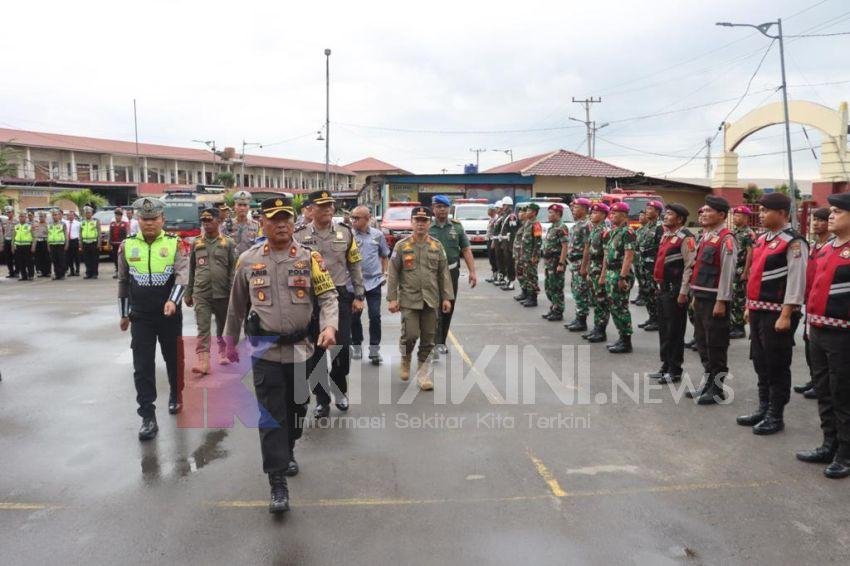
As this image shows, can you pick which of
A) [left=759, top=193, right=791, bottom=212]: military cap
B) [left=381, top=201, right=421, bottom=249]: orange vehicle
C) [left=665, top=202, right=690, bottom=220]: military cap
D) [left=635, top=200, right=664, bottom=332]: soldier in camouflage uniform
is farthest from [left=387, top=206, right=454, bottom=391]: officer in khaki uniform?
[left=381, top=201, right=421, bottom=249]: orange vehicle

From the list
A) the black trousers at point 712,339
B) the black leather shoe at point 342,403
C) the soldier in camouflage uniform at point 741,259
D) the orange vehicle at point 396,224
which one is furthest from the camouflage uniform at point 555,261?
the orange vehicle at point 396,224

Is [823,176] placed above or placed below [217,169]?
below

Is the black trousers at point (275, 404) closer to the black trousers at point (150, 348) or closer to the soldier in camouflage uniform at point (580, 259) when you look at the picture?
the black trousers at point (150, 348)

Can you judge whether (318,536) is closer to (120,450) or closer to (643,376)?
(120,450)

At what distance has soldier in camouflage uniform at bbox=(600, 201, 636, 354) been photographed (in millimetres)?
7797

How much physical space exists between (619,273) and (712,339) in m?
2.16

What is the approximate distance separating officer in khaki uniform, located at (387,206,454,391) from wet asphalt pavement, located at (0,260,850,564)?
52 cm

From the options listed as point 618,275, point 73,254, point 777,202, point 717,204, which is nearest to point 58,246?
point 73,254

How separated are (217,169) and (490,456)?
6525 cm

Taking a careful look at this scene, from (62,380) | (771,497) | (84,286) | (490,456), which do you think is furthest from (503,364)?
(84,286)

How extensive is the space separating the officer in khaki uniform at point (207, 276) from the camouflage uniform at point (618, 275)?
4548 mm

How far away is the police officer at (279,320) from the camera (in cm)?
397

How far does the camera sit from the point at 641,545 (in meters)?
3.50

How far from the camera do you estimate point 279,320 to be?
405 centimetres
